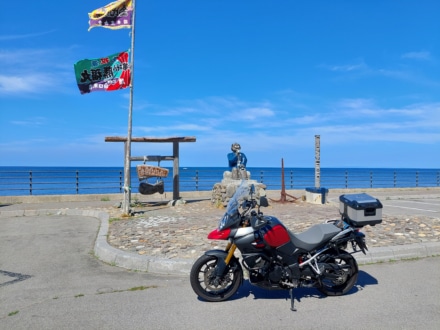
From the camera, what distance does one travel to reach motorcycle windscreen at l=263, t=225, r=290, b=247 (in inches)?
155

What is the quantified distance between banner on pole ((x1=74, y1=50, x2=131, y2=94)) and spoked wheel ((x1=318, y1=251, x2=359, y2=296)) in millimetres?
8454

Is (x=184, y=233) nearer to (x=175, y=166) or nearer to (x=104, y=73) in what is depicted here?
(x=104, y=73)

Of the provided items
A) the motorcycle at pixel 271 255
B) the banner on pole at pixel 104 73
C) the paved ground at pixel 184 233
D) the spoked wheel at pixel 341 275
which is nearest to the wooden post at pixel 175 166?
the paved ground at pixel 184 233

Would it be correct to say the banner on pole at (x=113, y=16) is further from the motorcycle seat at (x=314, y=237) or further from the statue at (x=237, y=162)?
the motorcycle seat at (x=314, y=237)

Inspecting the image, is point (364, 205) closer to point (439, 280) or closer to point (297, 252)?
point (297, 252)

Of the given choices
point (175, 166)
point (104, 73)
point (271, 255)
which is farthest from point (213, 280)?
point (175, 166)

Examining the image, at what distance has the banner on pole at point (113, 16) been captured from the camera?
10422 millimetres

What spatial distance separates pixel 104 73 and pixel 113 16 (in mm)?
1733

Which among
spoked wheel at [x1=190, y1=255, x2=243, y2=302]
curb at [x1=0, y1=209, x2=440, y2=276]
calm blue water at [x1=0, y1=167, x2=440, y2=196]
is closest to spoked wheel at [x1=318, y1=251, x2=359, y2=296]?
spoked wheel at [x1=190, y1=255, x2=243, y2=302]

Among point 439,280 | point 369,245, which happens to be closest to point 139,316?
point 439,280

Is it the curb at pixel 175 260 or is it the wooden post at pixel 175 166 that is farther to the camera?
the wooden post at pixel 175 166

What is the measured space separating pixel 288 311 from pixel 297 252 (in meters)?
0.65

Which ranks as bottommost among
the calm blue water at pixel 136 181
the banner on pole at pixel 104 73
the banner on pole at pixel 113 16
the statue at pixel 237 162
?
the calm blue water at pixel 136 181

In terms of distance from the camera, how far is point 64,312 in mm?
3752
